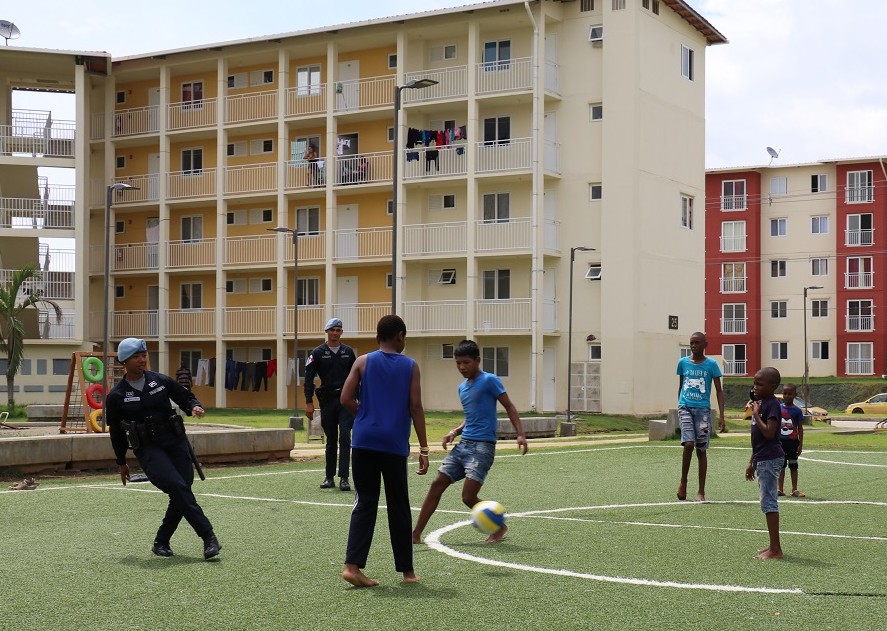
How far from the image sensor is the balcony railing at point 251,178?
55.6 metres

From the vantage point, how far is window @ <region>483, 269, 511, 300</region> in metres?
50.6

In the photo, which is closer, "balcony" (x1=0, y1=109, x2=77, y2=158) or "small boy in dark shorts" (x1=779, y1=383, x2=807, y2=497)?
"small boy in dark shorts" (x1=779, y1=383, x2=807, y2=497)

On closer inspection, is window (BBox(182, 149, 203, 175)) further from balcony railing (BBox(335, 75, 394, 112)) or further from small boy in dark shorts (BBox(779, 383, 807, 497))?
small boy in dark shorts (BBox(779, 383, 807, 497))

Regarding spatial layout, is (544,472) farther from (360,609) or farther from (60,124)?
(60,124)

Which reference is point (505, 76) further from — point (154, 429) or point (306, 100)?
point (154, 429)

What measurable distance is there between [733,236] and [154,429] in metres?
78.0

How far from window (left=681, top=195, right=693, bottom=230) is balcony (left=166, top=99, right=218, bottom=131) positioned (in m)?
21.3

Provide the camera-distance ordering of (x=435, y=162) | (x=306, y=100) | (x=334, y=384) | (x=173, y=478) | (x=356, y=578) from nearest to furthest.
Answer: (x=356, y=578) < (x=173, y=478) < (x=334, y=384) < (x=435, y=162) < (x=306, y=100)

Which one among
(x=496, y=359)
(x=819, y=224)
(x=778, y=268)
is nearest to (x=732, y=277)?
(x=778, y=268)

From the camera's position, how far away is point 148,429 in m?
10.2

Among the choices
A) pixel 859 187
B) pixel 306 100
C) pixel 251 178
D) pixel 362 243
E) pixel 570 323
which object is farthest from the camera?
pixel 859 187

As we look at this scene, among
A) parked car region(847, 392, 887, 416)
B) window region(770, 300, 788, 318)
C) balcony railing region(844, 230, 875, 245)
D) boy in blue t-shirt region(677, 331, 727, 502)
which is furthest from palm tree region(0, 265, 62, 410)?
Answer: balcony railing region(844, 230, 875, 245)

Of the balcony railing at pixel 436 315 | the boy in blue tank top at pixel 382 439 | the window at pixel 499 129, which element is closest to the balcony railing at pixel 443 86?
the window at pixel 499 129

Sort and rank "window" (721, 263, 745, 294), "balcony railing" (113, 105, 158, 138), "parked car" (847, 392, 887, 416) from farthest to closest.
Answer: "window" (721, 263, 745, 294) < "parked car" (847, 392, 887, 416) < "balcony railing" (113, 105, 158, 138)
